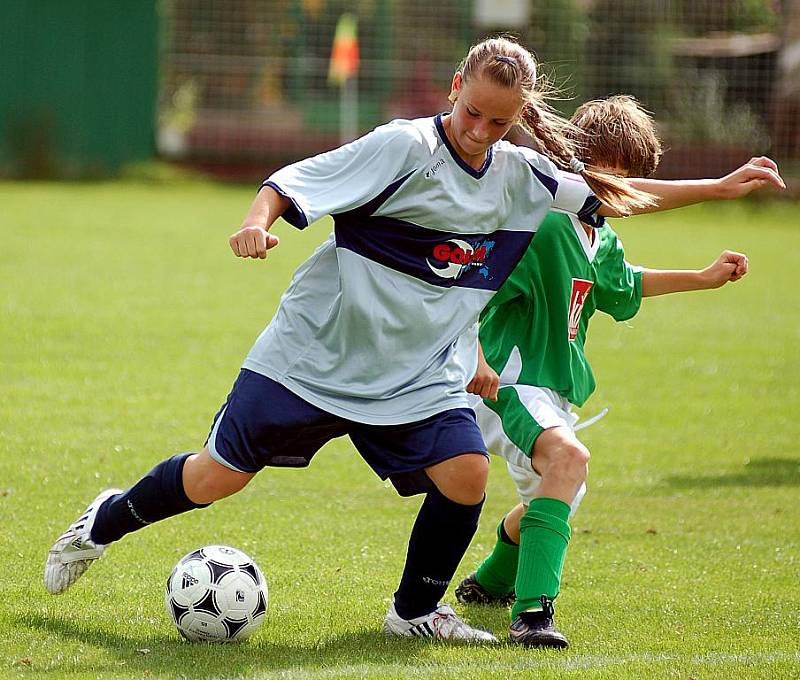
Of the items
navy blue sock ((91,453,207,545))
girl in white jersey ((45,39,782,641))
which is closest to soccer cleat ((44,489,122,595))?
navy blue sock ((91,453,207,545))

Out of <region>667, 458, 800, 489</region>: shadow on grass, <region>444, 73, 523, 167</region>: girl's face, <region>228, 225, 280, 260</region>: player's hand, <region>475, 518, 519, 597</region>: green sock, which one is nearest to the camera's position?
<region>228, 225, 280, 260</region>: player's hand

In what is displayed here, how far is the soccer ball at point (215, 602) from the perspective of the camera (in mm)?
3721

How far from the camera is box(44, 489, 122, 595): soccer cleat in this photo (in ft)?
13.1

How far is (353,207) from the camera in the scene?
3.60 meters

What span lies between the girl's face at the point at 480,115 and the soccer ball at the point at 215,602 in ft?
4.43

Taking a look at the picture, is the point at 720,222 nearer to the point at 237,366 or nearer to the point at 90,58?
the point at 90,58

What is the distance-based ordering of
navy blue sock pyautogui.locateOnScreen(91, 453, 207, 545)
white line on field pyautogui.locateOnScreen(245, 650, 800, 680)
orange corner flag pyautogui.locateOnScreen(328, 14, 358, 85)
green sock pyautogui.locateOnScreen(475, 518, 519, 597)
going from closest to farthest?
white line on field pyautogui.locateOnScreen(245, 650, 800, 680) → navy blue sock pyautogui.locateOnScreen(91, 453, 207, 545) → green sock pyautogui.locateOnScreen(475, 518, 519, 597) → orange corner flag pyautogui.locateOnScreen(328, 14, 358, 85)

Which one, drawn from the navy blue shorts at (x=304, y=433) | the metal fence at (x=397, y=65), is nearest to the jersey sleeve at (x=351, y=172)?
the navy blue shorts at (x=304, y=433)

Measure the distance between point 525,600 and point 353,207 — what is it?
120 cm

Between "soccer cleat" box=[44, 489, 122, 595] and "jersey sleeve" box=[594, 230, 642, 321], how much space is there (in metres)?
1.72

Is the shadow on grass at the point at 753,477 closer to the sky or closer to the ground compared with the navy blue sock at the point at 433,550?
closer to the ground

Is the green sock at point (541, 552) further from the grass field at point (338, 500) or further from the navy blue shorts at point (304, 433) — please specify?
the navy blue shorts at point (304, 433)

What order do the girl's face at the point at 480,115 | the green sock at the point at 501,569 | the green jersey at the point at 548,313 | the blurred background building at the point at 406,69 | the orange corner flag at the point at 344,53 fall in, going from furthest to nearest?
the blurred background building at the point at 406,69
the orange corner flag at the point at 344,53
the green sock at the point at 501,569
the green jersey at the point at 548,313
the girl's face at the point at 480,115

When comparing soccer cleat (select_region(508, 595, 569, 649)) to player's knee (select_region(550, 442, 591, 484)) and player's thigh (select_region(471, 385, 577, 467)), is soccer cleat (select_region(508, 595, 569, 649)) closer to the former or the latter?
player's knee (select_region(550, 442, 591, 484))
